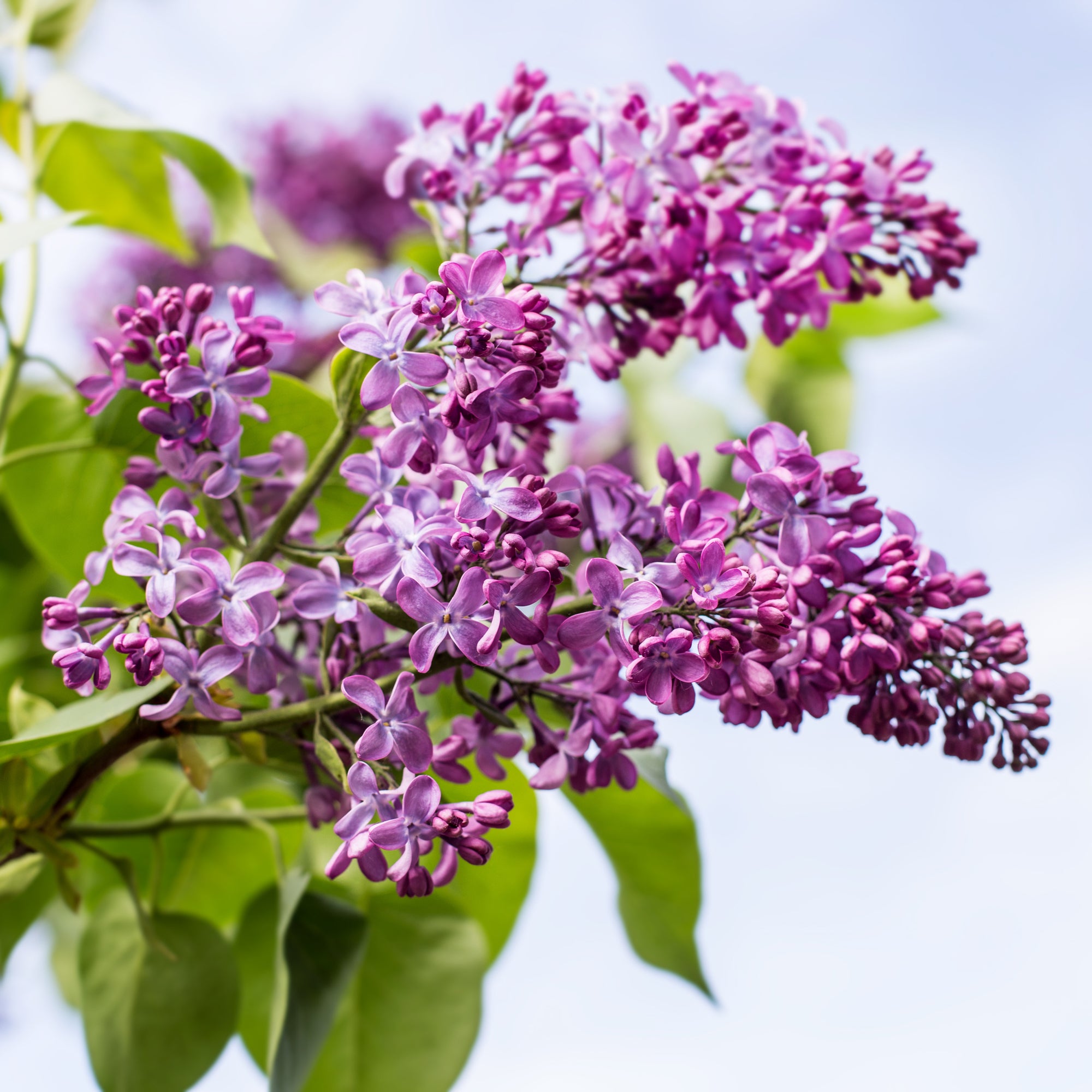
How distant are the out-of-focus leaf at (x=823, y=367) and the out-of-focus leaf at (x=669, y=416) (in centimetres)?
9

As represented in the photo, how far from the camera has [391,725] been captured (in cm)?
46

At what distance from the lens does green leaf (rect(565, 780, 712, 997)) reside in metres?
0.80

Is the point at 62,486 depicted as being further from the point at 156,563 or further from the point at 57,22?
the point at 57,22

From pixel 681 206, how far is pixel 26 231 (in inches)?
13.7

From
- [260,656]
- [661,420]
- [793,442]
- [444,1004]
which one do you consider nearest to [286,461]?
[260,656]

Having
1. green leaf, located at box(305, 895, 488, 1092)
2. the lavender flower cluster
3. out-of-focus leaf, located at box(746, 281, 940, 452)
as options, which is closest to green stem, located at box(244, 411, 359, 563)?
the lavender flower cluster

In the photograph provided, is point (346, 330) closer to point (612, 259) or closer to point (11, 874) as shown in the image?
point (612, 259)

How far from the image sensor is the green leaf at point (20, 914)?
0.79 m

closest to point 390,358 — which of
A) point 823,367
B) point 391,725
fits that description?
point 391,725

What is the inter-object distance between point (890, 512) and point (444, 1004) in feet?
1.47

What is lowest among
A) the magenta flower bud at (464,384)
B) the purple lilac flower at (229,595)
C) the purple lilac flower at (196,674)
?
the purple lilac flower at (196,674)

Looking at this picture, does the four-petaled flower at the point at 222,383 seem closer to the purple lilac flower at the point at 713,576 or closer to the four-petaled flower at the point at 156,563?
the four-petaled flower at the point at 156,563

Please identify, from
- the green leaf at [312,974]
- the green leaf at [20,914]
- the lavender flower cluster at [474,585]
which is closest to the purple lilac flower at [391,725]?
the lavender flower cluster at [474,585]

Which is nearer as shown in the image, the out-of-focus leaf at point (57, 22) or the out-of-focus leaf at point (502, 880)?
the out-of-focus leaf at point (502, 880)
